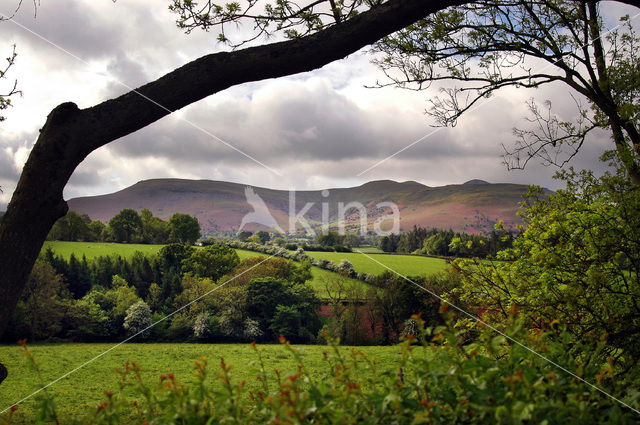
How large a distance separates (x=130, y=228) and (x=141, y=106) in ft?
52.8

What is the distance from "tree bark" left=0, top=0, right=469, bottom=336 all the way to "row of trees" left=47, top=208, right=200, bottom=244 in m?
15.0

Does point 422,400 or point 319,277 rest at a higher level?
point 422,400

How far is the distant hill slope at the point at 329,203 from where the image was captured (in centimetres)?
1642

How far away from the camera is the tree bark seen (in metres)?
4.00

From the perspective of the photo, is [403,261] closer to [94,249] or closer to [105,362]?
[94,249]

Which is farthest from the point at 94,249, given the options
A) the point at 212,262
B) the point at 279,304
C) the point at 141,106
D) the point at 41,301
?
the point at 141,106

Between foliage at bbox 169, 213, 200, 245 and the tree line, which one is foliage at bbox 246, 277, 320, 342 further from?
foliage at bbox 169, 213, 200, 245

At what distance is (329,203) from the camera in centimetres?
1630

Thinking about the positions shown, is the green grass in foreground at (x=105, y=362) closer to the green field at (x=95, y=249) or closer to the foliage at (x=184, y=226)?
the green field at (x=95, y=249)

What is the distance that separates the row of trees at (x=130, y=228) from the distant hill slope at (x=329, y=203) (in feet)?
1.61

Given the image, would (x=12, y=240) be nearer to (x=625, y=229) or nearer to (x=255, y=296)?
(x=625, y=229)

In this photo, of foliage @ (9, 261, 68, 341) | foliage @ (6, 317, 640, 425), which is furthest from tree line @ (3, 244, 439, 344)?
foliage @ (6, 317, 640, 425)

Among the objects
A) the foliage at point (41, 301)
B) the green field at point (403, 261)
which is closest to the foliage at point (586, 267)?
the green field at point (403, 261)

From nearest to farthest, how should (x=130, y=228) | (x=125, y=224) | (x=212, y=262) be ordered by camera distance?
(x=125, y=224) < (x=130, y=228) < (x=212, y=262)
